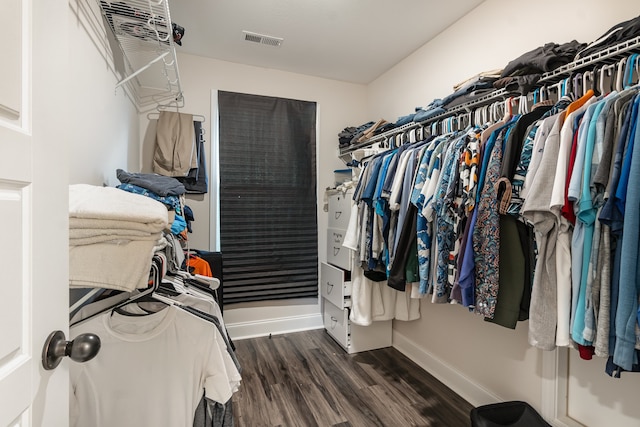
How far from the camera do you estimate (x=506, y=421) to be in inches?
61.7

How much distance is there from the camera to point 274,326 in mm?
2988

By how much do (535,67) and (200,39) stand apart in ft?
7.67

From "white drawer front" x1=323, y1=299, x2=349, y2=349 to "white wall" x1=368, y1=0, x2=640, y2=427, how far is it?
1.53ft

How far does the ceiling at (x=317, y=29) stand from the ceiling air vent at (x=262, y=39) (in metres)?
0.03

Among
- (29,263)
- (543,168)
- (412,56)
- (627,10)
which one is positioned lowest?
(29,263)

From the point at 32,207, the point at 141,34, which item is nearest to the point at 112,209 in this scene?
the point at 32,207

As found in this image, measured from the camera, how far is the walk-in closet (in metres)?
0.62

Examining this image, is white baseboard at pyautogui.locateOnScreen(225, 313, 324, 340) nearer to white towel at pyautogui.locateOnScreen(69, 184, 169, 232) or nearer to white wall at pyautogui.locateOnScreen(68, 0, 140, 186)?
white wall at pyautogui.locateOnScreen(68, 0, 140, 186)

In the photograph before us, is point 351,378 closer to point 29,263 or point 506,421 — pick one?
point 506,421

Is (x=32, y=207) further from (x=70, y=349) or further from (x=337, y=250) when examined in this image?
(x=337, y=250)

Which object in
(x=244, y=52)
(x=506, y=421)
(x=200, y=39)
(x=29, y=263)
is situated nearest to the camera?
(x=29, y=263)

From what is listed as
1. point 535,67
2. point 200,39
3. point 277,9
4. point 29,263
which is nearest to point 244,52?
point 200,39

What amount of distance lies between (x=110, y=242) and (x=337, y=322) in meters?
2.26

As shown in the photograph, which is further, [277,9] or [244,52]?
[244,52]
